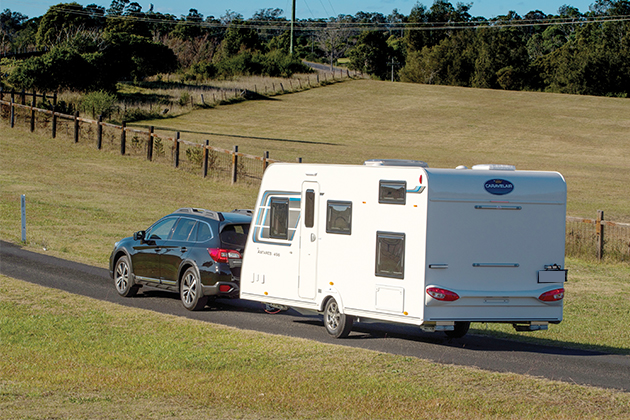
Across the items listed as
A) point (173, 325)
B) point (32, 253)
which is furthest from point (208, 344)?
point (32, 253)

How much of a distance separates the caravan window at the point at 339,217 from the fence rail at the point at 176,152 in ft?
38.5

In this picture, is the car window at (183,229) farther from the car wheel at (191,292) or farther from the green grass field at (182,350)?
the green grass field at (182,350)

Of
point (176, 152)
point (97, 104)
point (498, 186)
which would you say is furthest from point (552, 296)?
point (97, 104)

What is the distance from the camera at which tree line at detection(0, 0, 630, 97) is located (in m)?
62.7

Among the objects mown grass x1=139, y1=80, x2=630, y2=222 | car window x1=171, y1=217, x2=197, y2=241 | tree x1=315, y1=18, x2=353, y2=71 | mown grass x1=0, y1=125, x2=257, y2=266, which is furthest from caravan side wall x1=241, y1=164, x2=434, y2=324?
tree x1=315, y1=18, x2=353, y2=71

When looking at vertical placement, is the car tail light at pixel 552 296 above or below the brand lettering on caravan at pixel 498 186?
below

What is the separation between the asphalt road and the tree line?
42301 millimetres

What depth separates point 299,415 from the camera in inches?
275

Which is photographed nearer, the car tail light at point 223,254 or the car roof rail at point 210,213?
the car tail light at point 223,254

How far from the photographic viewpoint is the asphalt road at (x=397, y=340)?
936 centimetres

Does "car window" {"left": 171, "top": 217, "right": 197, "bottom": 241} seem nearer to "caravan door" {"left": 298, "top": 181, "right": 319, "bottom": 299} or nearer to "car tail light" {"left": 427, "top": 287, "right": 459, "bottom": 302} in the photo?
"caravan door" {"left": 298, "top": 181, "right": 319, "bottom": 299}

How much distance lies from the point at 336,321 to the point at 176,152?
2436 cm

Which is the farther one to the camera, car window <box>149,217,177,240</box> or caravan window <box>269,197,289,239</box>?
car window <box>149,217,177,240</box>

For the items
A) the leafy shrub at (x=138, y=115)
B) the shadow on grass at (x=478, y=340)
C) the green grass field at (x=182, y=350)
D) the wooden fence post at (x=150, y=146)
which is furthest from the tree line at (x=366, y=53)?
the shadow on grass at (x=478, y=340)
